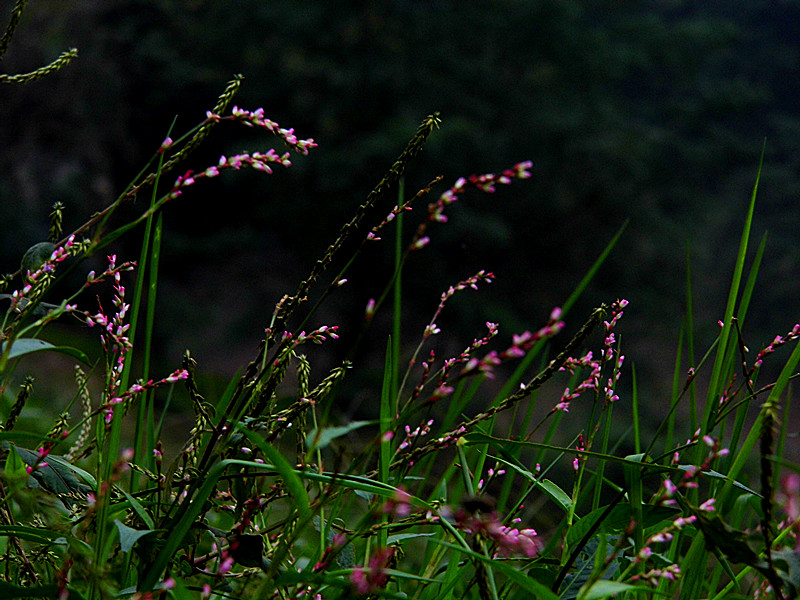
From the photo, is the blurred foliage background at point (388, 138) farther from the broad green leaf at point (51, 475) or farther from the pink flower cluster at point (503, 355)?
the pink flower cluster at point (503, 355)

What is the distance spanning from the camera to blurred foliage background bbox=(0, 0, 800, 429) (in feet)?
30.6

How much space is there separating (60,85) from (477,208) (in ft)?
18.1

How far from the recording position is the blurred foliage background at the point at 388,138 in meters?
9.32

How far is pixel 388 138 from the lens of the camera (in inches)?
351

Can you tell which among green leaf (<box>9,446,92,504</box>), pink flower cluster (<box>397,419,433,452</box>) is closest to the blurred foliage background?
pink flower cluster (<box>397,419,433,452</box>)

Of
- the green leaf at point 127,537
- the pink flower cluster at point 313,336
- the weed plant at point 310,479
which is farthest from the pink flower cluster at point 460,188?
the green leaf at point 127,537

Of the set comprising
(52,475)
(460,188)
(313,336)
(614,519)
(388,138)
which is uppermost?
(460,188)

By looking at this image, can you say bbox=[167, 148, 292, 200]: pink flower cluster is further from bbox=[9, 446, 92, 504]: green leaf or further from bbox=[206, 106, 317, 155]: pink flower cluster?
bbox=[9, 446, 92, 504]: green leaf

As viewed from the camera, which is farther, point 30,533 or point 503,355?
point 30,533

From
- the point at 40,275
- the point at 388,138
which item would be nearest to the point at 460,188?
the point at 40,275

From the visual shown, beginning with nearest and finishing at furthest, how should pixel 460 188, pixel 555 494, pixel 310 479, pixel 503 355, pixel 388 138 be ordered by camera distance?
pixel 503 355
pixel 460 188
pixel 310 479
pixel 555 494
pixel 388 138

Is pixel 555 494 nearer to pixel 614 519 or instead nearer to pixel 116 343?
pixel 614 519

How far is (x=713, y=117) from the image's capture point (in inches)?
470

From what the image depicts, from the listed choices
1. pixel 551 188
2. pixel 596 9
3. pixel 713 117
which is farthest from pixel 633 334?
pixel 596 9
